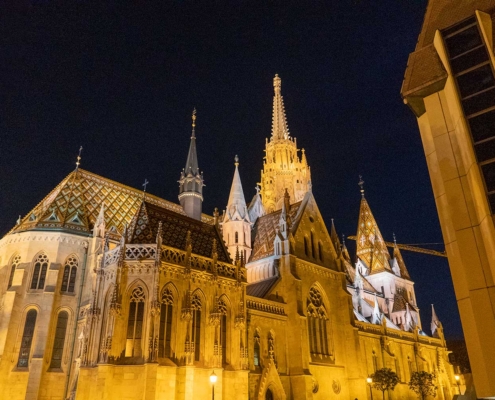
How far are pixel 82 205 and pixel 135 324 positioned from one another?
55.7 ft

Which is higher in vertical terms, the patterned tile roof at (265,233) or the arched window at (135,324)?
the patterned tile roof at (265,233)

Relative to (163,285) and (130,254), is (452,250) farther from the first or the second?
(130,254)

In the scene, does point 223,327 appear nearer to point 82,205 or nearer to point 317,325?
point 317,325

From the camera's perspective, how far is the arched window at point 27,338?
28.7m

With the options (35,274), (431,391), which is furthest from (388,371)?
(35,274)

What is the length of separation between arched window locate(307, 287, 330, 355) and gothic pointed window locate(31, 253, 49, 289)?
2003cm

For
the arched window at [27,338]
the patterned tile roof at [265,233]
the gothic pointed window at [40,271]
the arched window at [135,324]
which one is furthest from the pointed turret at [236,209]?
the arched window at [27,338]

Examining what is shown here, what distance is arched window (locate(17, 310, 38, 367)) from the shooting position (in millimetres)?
28717

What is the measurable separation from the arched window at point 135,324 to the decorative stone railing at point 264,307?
7703 millimetres

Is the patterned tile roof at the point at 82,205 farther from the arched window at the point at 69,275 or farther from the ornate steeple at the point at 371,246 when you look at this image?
the ornate steeple at the point at 371,246

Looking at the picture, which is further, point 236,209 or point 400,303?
point 400,303

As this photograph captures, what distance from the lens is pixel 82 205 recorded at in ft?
118

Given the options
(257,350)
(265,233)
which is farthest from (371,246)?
(257,350)

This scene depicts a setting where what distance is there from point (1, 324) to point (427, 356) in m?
43.5
